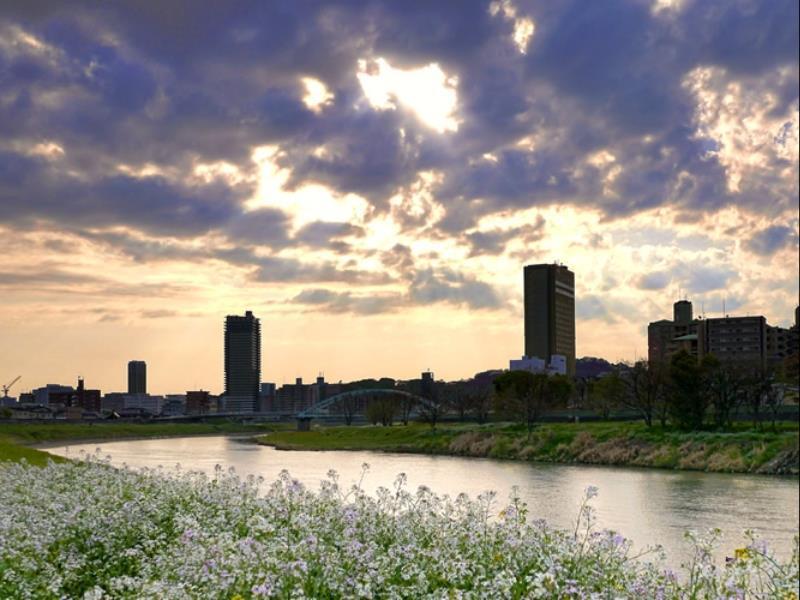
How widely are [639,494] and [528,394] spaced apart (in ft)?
184

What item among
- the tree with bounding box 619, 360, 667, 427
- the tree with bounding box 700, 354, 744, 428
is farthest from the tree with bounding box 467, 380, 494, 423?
the tree with bounding box 700, 354, 744, 428

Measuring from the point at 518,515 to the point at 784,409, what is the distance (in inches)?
3136

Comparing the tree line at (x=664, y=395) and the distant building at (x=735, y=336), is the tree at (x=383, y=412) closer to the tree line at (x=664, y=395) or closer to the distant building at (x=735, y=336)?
the tree line at (x=664, y=395)

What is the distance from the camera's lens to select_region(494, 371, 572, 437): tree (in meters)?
95.9

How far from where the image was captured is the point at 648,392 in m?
78.6

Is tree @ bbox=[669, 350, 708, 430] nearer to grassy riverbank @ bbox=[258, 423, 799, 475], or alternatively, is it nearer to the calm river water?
grassy riverbank @ bbox=[258, 423, 799, 475]

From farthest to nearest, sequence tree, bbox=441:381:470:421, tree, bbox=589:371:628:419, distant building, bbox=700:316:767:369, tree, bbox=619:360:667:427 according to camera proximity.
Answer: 1. distant building, bbox=700:316:767:369
2. tree, bbox=441:381:470:421
3. tree, bbox=589:371:628:419
4. tree, bbox=619:360:667:427

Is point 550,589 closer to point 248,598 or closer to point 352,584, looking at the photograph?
point 352,584

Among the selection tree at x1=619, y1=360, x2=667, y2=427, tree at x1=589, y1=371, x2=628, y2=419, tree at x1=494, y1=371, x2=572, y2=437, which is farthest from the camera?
tree at x1=494, y1=371, x2=572, y2=437

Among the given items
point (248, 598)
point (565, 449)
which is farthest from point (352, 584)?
point (565, 449)

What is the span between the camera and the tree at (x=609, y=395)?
94.1 meters

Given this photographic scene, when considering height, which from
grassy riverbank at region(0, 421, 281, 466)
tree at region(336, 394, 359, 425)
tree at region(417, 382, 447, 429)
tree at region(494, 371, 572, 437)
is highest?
tree at region(494, 371, 572, 437)

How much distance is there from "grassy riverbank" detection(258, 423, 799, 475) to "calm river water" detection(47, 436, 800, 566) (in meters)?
3.74

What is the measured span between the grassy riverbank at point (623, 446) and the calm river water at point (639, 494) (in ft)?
12.3
